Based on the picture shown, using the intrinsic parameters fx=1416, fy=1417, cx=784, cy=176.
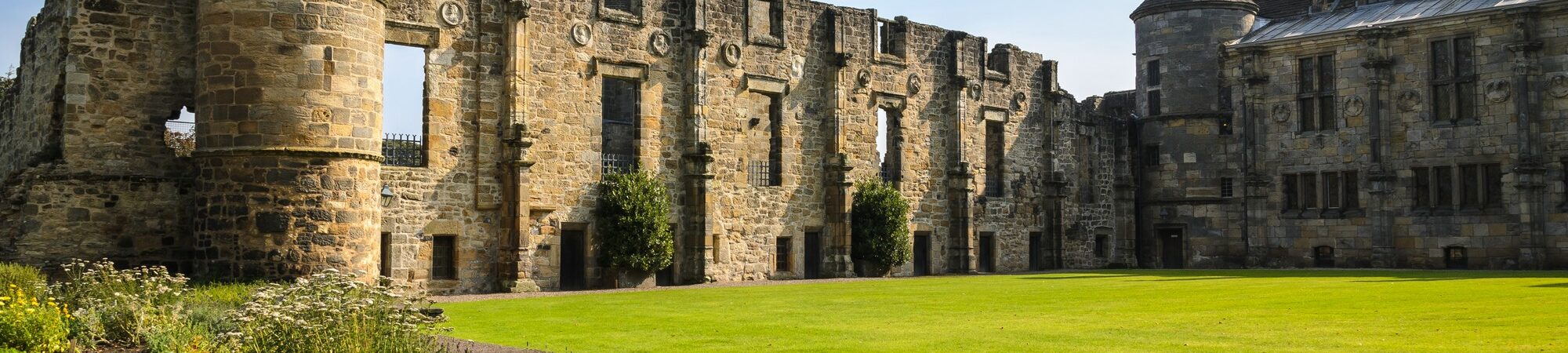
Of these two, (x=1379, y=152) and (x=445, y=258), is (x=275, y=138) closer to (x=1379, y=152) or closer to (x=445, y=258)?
(x=445, y=258)

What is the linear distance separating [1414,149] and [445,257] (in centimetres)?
2341

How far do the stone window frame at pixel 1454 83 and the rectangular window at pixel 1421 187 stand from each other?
4.16 feet

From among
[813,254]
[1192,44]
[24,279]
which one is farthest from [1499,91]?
[24,279]

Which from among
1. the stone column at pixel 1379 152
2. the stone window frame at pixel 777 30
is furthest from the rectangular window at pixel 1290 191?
the stone window frame at pixel 777 30

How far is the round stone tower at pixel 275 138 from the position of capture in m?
18.4

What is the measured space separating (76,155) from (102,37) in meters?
1.68

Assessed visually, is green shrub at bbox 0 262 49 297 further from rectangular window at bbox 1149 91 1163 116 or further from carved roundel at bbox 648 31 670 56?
rectangular window at bbox 1149 91 1163 116

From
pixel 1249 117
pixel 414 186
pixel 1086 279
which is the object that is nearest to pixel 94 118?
pixel 414 186

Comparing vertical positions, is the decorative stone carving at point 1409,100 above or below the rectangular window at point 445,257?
above

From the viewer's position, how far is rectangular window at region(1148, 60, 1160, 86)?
3891cm

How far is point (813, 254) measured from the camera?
103 feet

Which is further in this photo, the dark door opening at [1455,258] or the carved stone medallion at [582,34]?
the dark door opening at [1455,258]

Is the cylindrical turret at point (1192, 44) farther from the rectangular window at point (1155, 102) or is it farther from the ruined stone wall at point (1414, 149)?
the ruined stone wall at point (1414, 149)

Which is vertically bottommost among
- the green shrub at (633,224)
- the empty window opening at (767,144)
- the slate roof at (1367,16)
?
the green shrub at (633,224)
